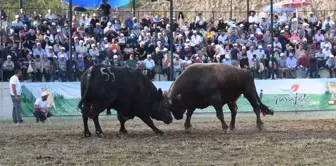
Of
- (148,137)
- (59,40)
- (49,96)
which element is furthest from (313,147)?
(59,40)

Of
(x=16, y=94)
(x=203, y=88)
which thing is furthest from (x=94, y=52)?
(x=203, y=88)

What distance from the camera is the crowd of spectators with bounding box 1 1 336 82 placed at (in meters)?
26.5

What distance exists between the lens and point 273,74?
28.4 meters

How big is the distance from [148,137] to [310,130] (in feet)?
14.1

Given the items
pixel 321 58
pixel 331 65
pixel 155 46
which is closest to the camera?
pixel 155 46

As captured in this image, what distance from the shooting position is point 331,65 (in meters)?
29.0

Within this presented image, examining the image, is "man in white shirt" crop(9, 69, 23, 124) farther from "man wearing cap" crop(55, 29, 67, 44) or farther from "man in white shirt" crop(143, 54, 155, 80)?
"man in white shirt" crop(143, 54, 155, 80)

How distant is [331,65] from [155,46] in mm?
7116

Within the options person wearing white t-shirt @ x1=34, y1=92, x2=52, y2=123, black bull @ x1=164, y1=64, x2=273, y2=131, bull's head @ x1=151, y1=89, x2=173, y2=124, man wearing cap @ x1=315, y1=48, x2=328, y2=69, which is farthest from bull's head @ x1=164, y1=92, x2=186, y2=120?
man wearing cap @ x1=315, y1=48, x2=328, y2=69

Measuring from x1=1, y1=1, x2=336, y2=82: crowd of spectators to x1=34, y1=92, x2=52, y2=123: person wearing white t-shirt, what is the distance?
220 centimetres

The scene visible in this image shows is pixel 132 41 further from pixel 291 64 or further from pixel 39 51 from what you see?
pixel 291 64

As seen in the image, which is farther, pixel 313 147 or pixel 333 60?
pixel 333 60

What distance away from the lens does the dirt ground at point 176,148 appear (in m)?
11.9

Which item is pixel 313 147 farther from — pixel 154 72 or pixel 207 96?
pixel 154 72
